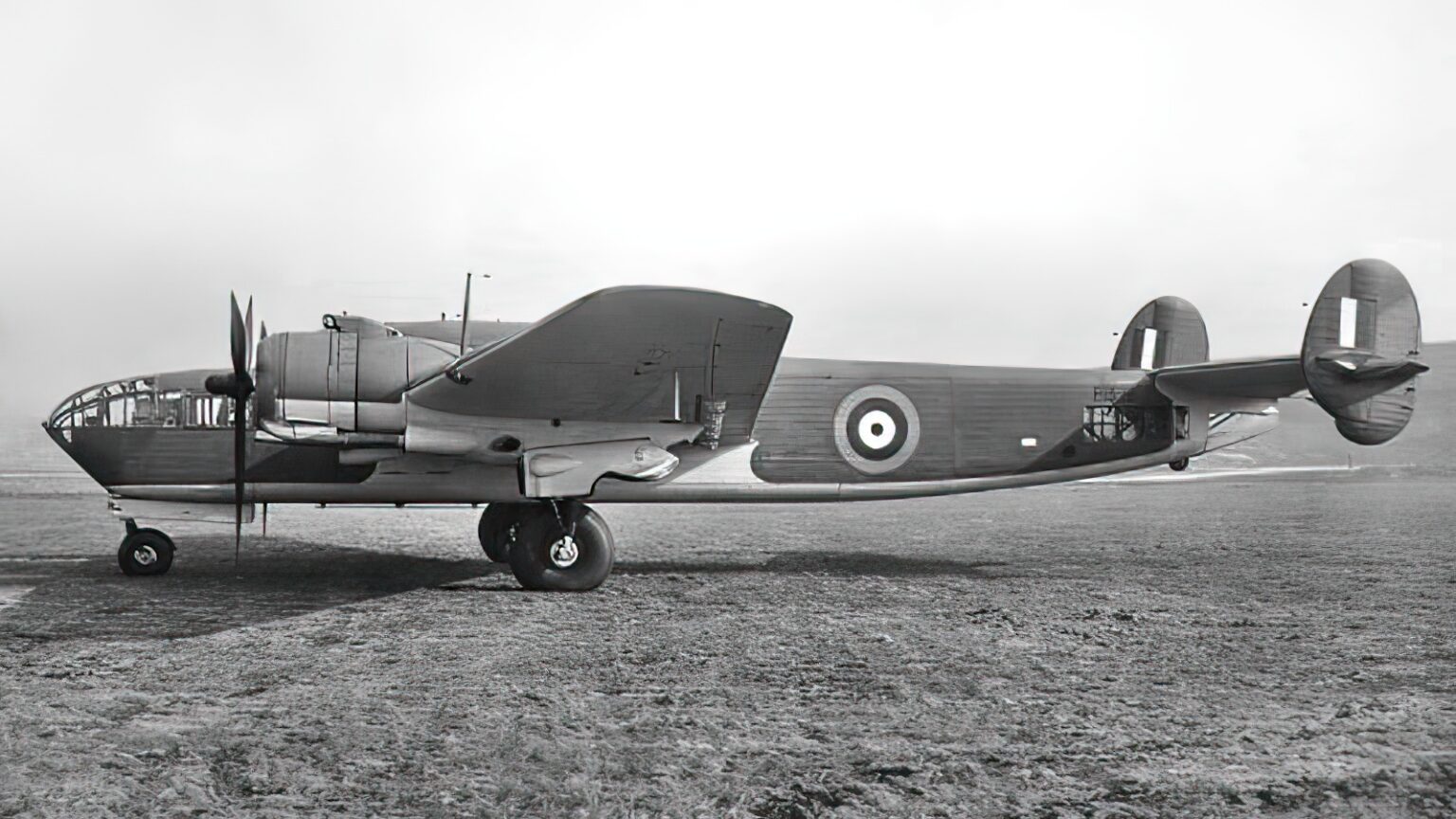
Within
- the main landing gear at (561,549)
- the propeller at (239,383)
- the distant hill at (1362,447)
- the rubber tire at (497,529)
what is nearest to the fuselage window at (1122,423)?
the main landing gear at (561,549)

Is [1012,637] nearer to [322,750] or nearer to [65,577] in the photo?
[322,750]

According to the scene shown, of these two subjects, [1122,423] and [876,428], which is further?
[1122,423]

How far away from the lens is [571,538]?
27.6 ft

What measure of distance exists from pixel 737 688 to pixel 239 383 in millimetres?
5668

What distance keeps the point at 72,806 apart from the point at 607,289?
434 cm

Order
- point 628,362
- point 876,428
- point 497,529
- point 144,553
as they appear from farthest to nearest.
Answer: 1. point 497,529
2. point 876,428
3. point 144,553
4. point 628,362

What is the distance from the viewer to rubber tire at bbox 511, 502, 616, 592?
834 cm

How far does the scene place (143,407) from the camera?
30.4 feet

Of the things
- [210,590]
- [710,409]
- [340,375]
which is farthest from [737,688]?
[210,590]

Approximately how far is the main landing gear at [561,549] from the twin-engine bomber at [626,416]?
19 millimetres

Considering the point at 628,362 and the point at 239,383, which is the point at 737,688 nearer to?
the point at 628,362

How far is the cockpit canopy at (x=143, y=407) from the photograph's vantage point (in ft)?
30.3

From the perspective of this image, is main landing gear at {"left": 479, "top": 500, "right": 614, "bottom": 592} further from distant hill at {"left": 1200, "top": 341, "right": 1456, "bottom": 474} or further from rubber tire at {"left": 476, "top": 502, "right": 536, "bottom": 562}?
distant hill at {"left": 1200, "top": 341, "right": 1456, "bottom": 474}

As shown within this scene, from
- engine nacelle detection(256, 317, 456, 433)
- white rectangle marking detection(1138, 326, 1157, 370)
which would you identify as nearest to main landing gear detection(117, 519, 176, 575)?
engine nacelle detection(256, 317, 456, 433)
